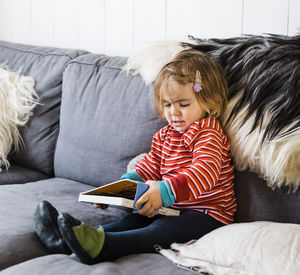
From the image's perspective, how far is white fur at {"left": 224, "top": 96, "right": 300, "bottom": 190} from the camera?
125 cm

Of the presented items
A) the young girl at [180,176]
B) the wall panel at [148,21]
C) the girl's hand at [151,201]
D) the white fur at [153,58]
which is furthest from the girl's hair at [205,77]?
the wall panel at [148,21]

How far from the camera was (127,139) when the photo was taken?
165cm

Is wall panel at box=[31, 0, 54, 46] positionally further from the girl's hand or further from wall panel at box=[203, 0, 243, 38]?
the girl's hand

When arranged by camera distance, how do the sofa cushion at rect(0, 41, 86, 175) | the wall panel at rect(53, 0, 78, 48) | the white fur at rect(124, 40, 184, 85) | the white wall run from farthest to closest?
the wall panel at rect(53, 0, 78, 48)
the sofa cushion at rect(0, 41, 86, 175)
the white wall
the white fur at rect(124, 40, 184, 85)

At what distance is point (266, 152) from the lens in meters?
1.30

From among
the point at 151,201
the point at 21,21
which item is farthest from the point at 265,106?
the point at 21,21

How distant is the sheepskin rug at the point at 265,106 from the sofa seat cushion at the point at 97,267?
14.7 inches

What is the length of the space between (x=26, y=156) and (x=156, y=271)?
1.07 meters

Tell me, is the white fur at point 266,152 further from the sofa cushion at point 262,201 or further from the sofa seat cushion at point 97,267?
the sofa seat cushion at point 97,267

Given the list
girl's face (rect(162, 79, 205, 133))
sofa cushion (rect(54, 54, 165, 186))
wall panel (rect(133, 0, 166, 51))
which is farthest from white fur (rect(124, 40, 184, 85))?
wall panel (rect(133, 0, 166, 51))

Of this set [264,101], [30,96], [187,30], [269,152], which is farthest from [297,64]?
[30,96]

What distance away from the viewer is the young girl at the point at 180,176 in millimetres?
1245

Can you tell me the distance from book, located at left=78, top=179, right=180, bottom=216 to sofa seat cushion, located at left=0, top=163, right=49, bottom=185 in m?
0.65

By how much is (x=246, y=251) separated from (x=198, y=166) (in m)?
0.31
